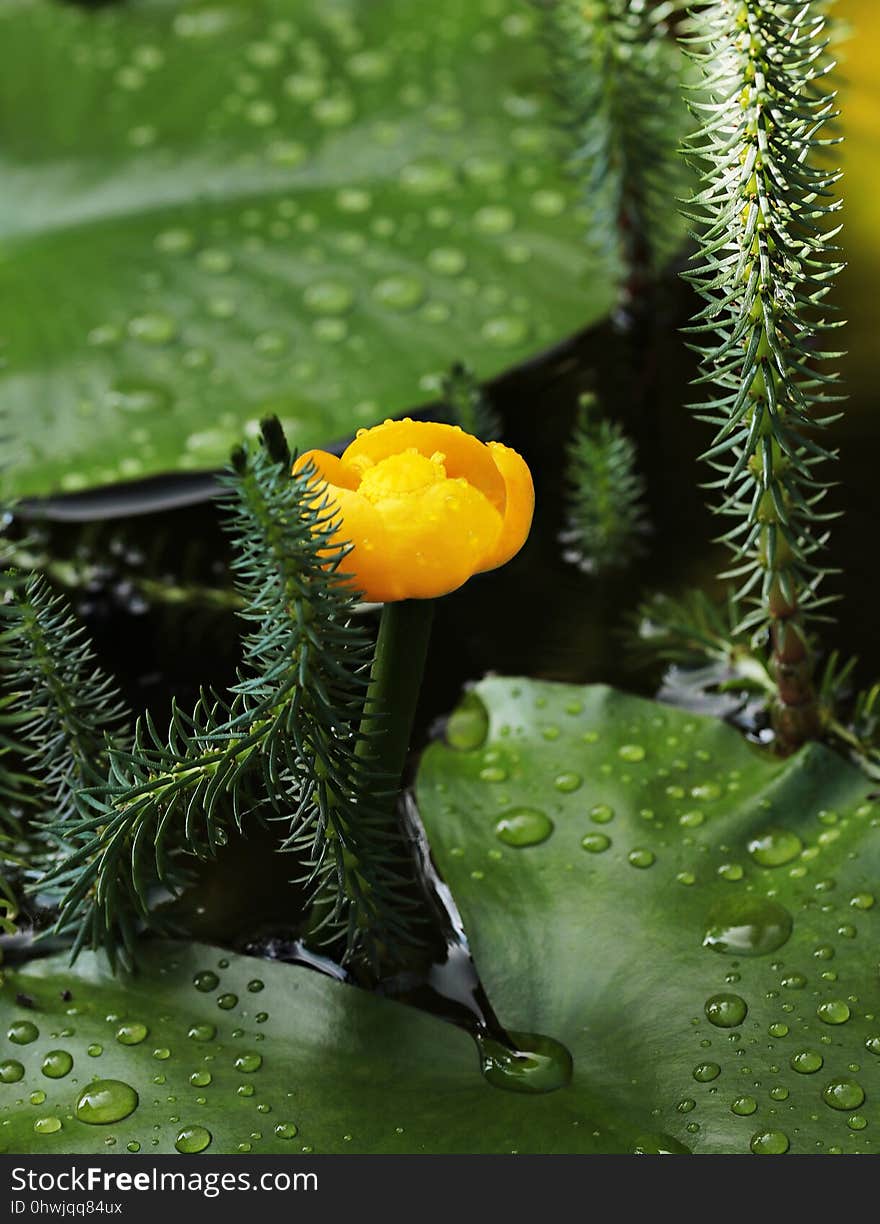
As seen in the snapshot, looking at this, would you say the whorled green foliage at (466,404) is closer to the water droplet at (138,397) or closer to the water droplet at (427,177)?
the water droplet at (138,397)

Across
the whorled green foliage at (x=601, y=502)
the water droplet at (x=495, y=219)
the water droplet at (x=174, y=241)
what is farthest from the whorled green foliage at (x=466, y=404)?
the water droplet at (x=174, y=241)

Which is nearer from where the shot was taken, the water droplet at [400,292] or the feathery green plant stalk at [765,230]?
the feathery green plant stalk at [765,230]

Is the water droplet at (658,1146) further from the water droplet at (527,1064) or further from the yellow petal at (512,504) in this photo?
the yellow petal at (512,504)

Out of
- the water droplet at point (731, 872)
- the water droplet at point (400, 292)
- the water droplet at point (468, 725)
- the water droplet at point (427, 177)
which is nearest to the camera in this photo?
the water droplet at point (731, 872)

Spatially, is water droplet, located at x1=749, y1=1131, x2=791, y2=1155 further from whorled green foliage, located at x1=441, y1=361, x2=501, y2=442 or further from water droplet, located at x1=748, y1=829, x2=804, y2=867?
whorled green foliage, located at x1=441, y1=361, x2=501, y2=442

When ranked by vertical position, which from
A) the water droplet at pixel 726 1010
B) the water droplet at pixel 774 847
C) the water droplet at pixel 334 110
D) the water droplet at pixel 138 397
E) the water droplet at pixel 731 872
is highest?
the water droplet at pixel 334 110

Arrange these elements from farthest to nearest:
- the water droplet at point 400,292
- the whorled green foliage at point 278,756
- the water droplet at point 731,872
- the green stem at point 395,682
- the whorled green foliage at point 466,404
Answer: the water droplet at point 400,292
the whorled green foliage at point 466,404
the water droplet at point 731,872
the green stem at point 395,682
the whorled green foliage at point 278,756

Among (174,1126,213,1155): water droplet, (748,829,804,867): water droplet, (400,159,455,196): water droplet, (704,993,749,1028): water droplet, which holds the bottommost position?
(174,1126,213,1155): water droplet

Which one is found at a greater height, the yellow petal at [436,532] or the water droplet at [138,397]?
the yellow petal at [436,532]

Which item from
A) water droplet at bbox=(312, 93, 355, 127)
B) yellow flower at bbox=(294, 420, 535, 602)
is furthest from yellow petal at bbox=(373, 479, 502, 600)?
water droplet at bbox=(312, 93, 355, 127)
